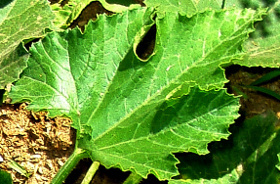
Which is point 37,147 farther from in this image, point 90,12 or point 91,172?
point 90,12

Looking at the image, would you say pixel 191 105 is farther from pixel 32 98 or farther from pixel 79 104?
pixel 32 98

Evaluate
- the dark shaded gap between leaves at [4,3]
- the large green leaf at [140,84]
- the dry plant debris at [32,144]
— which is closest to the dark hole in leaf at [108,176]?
the dry plant debris at [32,144]

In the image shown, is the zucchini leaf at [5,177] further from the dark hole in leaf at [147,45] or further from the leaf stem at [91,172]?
the dark hole in leaf at [147,45]

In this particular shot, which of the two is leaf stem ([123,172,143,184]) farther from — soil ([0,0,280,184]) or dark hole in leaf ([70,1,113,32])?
dark hole in leaf ([70,1,113,32])

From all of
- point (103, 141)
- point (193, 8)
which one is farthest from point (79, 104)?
point (193, 8)

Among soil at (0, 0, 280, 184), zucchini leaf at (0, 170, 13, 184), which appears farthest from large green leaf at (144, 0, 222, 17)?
zucchini leaf at (0, 170, 13, 184)

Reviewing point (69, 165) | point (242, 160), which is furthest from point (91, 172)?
point (242, 160)
